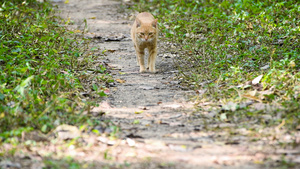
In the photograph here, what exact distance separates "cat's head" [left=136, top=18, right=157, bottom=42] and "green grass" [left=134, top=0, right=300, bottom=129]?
65 cm

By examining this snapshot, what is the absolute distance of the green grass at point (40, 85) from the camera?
348 cm

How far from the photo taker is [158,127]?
3.88m

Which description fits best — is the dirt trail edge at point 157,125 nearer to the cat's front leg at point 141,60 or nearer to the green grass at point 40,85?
the cat's front leg at point 141,60

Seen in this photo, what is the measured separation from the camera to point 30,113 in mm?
3619

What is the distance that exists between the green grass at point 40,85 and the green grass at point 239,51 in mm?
1377

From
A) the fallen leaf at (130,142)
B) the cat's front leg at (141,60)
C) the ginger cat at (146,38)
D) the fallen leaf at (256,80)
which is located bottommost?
the fallen leaf at (130,142)

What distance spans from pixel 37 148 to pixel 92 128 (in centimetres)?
60

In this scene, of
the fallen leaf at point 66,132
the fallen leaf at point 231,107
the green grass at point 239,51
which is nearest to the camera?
the fallen leaf at point 66,132

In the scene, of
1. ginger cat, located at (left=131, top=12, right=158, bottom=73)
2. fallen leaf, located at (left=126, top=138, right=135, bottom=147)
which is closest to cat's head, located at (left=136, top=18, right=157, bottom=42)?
ginger cat, located at (left=131, top=12, right=158, bottom=73)

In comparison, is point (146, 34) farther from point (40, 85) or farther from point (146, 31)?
point (40, 85)

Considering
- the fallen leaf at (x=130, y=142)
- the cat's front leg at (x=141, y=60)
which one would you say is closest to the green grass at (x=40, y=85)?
the fallen leaf at (x=130, y=142)

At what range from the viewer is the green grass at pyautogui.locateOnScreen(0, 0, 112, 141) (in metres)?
3.48

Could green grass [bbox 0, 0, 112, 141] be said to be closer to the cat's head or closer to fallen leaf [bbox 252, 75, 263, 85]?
the cat's head

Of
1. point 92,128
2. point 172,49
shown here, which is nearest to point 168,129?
point 92,128
